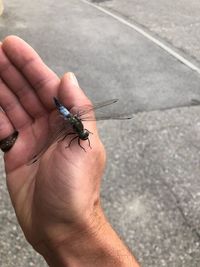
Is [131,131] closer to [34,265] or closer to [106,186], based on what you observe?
[106,186]

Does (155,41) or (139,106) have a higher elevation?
(139,106)

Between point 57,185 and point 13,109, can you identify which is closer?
point 57,185

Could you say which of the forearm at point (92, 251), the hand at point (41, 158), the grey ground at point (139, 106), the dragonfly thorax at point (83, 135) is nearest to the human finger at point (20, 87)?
the hand at point (41, 158)

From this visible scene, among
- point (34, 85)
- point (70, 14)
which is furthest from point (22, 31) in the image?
point (34, 85)

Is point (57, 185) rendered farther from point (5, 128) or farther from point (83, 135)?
point (5, 128)

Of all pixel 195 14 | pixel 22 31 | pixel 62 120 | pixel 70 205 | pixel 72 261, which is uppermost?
pixel 62 120

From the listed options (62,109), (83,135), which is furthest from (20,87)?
(83,135)
